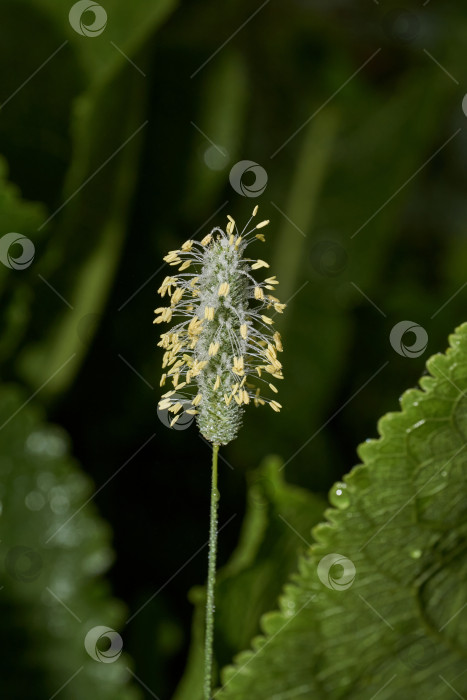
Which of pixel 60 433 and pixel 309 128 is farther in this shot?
pixel 309 128

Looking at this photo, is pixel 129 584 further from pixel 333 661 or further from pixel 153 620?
pixel 333 661

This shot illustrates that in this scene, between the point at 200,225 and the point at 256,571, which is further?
the point at 200,225

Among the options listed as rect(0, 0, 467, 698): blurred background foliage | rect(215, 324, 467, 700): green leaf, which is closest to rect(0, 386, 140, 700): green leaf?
rect(0, 0, 467, 698): blurred background foliage

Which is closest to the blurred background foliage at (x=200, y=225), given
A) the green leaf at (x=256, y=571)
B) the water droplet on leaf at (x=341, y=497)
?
the green leaf at (x=256, y=571)

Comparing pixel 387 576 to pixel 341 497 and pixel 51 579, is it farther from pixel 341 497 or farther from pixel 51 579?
pixel 51 579

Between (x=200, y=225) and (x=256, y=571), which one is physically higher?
(x=200, y=225)

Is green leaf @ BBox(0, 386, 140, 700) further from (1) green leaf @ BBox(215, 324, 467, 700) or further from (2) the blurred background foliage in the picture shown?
(1) green leaf @ BBox(215, 324, 467, 700)

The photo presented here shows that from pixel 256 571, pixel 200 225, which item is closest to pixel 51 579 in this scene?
pixel 256 571

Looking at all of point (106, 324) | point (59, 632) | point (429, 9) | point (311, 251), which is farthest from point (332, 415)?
point (429, 9)

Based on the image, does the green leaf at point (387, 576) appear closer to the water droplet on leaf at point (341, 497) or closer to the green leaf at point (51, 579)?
the water droplet on leaf at point (341, 497)
